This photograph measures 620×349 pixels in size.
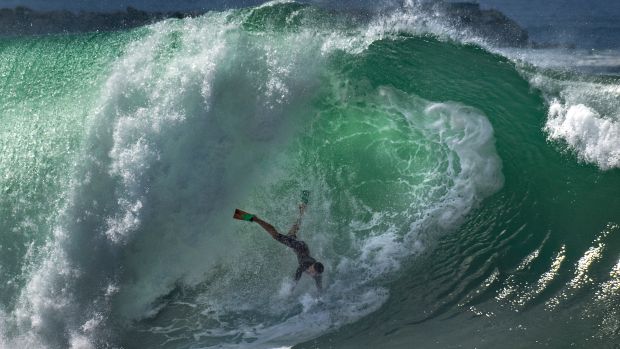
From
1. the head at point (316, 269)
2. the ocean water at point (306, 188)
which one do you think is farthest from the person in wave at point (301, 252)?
the ocean water at point (306, 188)

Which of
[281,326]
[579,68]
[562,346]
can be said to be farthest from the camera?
[579,68]

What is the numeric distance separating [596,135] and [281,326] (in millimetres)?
4880

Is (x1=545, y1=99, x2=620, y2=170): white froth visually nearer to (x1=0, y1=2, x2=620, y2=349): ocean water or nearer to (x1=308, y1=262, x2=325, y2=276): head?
(x1=0, y1=2, x2=620, y2=349): ocean water

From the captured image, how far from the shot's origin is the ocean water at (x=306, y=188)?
14.3 feet

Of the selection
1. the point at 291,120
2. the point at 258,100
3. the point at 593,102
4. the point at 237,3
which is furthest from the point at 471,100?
the point at 237,3

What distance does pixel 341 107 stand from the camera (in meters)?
5.00

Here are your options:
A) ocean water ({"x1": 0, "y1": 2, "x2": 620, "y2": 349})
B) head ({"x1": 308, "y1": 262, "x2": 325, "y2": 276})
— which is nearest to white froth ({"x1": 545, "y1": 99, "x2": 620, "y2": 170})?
ocean water ({"x1": 0, "y1": 2, "x2": 620, "y2": 349})

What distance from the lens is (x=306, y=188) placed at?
4.73m

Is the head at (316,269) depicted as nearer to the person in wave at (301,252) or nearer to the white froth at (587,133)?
the person in wave at (301,252)

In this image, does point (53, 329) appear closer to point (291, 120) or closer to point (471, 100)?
point (291, 120)

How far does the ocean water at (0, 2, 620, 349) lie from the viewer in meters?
4.37

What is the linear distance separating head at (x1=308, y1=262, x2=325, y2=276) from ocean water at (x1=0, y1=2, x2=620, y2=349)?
41cm

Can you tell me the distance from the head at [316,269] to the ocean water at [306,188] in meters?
0.41

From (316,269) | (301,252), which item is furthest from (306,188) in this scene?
(316,269)
